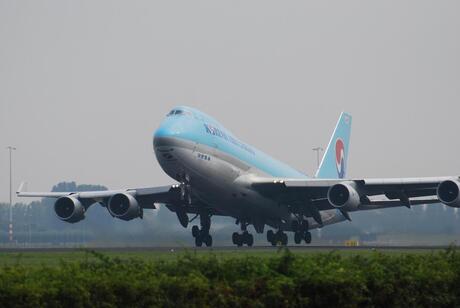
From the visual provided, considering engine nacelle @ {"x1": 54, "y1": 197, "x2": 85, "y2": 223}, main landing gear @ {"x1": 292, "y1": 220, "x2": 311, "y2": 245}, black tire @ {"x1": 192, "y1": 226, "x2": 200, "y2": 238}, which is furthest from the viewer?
main landing gear @ {"x1": 292, "y1": 220, "x2": 311, "y2": 245}

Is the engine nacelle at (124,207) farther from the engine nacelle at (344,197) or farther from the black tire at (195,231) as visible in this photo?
the engine nacelle at (344,197)

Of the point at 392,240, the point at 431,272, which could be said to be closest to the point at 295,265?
the point at 431,272

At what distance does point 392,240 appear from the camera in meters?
60.7

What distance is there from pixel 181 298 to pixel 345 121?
58.4 m

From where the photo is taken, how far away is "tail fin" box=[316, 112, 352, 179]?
219 feet

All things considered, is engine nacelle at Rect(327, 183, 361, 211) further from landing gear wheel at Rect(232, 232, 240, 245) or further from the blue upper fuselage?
landing gear wheel at Rect(232, 232, 240, 245)

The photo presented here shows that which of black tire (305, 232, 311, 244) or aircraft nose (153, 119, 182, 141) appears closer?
aircraft nose (153, 119, 182, 141)

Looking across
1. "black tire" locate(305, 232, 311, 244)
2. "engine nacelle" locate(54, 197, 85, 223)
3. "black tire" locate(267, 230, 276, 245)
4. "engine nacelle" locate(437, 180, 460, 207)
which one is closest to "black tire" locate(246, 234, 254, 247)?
"black tire" locate(267, 230, 276, 245)

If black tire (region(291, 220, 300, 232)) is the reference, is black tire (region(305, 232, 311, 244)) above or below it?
below

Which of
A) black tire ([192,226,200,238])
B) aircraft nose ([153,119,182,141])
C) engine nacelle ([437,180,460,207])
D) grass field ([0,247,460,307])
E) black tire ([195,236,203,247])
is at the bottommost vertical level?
grass field ([0,247,460,307])

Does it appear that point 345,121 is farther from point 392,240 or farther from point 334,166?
point 392,240

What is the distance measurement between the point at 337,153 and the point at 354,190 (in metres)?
A: 17.5

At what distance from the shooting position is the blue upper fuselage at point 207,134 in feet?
164

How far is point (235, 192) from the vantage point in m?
52.7
